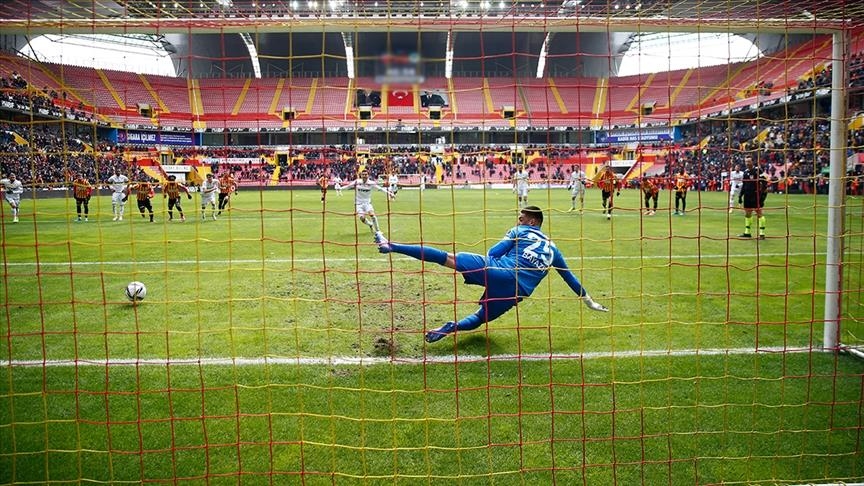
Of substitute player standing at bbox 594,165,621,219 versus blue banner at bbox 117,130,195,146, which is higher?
blue banner at bbox 117,130,195,146

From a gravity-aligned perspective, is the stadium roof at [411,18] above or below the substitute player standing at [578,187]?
above

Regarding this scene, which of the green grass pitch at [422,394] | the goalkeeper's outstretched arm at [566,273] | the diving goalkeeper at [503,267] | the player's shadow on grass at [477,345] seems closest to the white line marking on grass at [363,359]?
the green grass pitch at [422,394]

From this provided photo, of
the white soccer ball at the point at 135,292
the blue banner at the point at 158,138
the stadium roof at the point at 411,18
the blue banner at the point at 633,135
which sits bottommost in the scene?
the white soccer ball at the point at 135,292

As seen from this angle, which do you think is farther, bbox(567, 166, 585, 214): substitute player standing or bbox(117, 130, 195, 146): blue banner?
bbox(567, 166, 585, 214): substitute player standing

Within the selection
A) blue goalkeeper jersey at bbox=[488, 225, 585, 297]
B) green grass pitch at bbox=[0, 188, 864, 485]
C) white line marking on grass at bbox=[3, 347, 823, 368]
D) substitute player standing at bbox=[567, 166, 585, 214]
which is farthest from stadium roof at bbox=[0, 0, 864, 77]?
substitute player standing at bbox=[567, 166, 585, 214]

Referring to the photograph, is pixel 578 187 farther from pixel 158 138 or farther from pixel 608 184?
pixel 158 138

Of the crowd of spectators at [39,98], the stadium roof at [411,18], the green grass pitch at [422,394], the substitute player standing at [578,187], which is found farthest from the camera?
the substitute player standing at [578,187]

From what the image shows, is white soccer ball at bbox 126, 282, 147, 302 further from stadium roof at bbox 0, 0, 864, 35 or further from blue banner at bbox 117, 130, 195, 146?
stadium roof at bbox 0, 0, 864, 35

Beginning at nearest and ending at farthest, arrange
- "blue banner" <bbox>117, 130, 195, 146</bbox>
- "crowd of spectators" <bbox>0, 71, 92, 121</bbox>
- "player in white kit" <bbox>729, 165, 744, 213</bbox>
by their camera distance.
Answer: "crowd of spectators" <bbox>0, 71, 92, 121</bbox>, "blue banner" <bbox>117, 130, 195, 146</bbox>, "player in white kit" <bbox>729, 165, 744, 213</bbox>

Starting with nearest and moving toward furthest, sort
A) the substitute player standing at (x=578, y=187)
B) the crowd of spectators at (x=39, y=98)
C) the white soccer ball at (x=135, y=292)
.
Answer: the crowd of spectators at (x=39, y=98) → the white soccer ball at (x=135, y=292) → the substitute player standing at (x=578, y=187)

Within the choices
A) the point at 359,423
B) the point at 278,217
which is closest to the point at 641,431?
the point at 359,423

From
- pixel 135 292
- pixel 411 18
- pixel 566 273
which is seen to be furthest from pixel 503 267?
pixel 135 292

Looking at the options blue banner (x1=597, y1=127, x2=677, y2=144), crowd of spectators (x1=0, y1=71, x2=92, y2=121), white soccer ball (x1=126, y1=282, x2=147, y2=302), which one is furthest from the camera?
blue banner (x1=597, y1=127, x2=677, y2=144)

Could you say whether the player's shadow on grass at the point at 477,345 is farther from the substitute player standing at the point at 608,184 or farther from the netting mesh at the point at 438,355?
the substitute player standing at the point at 608,184
